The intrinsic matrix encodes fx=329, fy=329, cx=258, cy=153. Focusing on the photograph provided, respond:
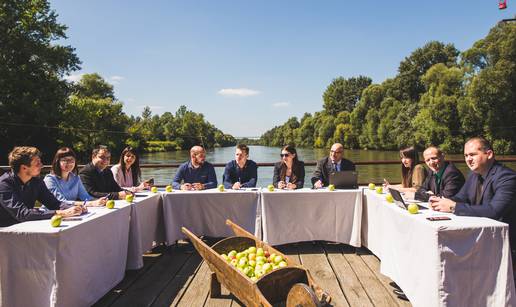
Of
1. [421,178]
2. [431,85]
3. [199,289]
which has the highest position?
[431,85]

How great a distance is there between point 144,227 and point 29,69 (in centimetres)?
2147

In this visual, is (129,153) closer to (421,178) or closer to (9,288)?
(9,288)

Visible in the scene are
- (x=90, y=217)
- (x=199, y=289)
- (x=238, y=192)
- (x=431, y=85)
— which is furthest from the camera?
(x=431, y=85)

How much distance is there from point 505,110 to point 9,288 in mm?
29983

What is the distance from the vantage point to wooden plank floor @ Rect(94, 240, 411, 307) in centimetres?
282

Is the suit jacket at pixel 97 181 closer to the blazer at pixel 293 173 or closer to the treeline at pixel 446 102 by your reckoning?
the blazer at pixel 293 173

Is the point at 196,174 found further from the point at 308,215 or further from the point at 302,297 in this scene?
the point at 302,297

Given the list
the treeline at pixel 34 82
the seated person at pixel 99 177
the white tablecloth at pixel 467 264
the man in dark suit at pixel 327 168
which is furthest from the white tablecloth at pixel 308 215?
the treeline at pixel 34 82

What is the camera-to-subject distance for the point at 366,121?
49531 millimetres

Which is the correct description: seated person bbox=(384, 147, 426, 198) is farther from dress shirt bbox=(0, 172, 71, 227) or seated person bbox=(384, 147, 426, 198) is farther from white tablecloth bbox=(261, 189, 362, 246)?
dress shirt bbox=(0, 172, 71, 227)

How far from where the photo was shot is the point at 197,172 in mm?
4773

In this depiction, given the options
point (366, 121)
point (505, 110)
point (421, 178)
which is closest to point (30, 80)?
point (421, 178)

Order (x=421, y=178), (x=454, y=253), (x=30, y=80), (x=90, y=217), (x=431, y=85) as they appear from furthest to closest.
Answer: (x=431, y=85), (x=30, y=80), (x=421, y=178), (x=90, y=217), (x=454, y=253)

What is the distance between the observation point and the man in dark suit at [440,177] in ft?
11.0
